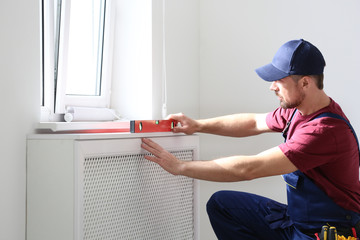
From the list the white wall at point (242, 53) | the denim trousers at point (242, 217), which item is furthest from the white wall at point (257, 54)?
the denim trousers at point (242, 217)

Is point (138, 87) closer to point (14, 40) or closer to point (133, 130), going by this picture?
point (133, 130)

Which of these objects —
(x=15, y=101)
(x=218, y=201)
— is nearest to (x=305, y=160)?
(x=218, y=201)

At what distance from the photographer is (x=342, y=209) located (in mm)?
1704

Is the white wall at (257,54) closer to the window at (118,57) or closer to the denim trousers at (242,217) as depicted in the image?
the window at (118,57)

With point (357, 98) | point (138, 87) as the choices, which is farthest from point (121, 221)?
point (357, 98)

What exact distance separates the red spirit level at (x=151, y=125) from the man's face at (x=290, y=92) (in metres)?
0.52

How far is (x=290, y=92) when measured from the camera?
5.81 feet

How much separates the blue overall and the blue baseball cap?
20 centimetres

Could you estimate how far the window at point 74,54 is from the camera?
6.68 feet

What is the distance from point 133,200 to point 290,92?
2.64 ft

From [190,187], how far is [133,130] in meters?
0.49

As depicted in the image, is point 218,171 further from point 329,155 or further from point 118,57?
point 118,57

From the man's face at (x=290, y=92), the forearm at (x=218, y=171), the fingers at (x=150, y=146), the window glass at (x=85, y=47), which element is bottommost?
the forearm at (x=218, y=171)

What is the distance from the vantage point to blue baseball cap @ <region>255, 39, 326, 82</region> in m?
1.73
